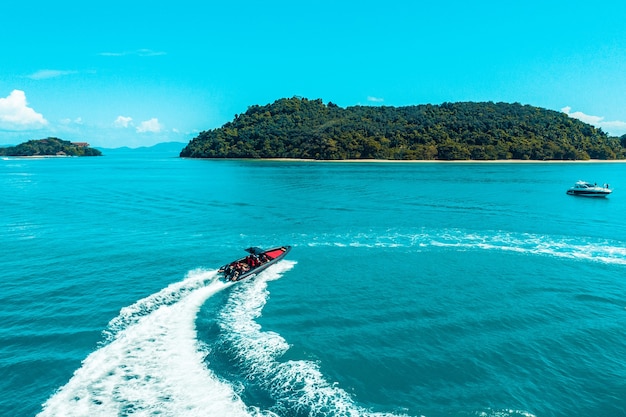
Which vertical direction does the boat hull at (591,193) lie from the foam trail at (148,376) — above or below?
above

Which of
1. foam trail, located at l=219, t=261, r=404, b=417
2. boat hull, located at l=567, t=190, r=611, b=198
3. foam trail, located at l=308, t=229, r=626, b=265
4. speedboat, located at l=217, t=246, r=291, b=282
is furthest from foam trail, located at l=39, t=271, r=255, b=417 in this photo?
boat hull, located at l=567, t=190, r=611, b=198

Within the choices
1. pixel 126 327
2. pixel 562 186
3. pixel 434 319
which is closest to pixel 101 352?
pixel 126 327

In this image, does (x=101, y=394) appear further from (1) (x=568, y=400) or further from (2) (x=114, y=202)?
(2) (x=114, y=202)

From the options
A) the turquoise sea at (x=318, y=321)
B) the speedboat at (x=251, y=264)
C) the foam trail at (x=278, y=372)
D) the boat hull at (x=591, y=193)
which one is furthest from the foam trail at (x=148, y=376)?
the boat hull at (x=591, y=193)

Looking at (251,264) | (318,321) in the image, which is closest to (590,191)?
(251,264)

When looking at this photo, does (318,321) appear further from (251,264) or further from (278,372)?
(251,264)

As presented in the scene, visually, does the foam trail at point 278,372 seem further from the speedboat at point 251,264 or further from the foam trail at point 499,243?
the foam trail at point 499,243
